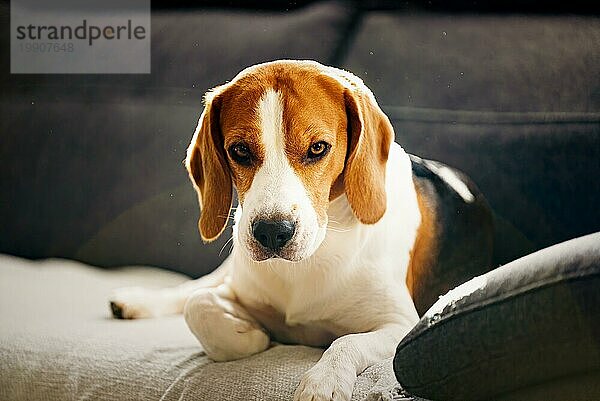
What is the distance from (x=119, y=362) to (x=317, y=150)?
1.47 feet

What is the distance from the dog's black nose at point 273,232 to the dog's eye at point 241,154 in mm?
114

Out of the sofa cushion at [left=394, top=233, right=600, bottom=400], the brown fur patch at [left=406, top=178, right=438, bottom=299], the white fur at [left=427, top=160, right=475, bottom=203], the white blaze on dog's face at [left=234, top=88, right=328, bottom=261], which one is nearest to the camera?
the sofa cushion at [left=394, top=233, right=600, bottom=400]

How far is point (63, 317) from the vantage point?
1.58 meters

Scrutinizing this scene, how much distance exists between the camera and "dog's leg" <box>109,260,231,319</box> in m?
1.59

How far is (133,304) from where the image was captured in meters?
1.59

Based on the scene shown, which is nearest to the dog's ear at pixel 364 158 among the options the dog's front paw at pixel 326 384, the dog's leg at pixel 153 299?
the dog's front paw at pixel 326 384

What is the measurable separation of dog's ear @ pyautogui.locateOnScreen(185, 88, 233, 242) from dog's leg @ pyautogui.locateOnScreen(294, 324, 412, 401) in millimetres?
272

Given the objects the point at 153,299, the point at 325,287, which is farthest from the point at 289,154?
the point at 153,299

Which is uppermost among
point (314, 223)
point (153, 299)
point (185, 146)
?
point (314, 223)

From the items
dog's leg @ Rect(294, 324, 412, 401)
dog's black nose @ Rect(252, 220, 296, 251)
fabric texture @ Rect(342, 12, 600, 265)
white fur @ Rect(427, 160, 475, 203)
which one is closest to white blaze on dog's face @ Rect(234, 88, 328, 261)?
dog's black nose @ Rect(252, 220, 296, 251)

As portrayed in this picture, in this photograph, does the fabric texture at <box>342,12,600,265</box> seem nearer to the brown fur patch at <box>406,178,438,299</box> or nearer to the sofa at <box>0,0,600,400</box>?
the sofa at <box>0,0,600,400</box>

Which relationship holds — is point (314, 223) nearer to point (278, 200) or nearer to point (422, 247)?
point (278, 200)

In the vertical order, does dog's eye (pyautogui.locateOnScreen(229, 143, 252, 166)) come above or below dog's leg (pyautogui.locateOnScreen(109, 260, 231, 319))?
above

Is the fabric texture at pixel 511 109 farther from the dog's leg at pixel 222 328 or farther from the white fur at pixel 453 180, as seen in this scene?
the dog's leg at pixel 222 328
